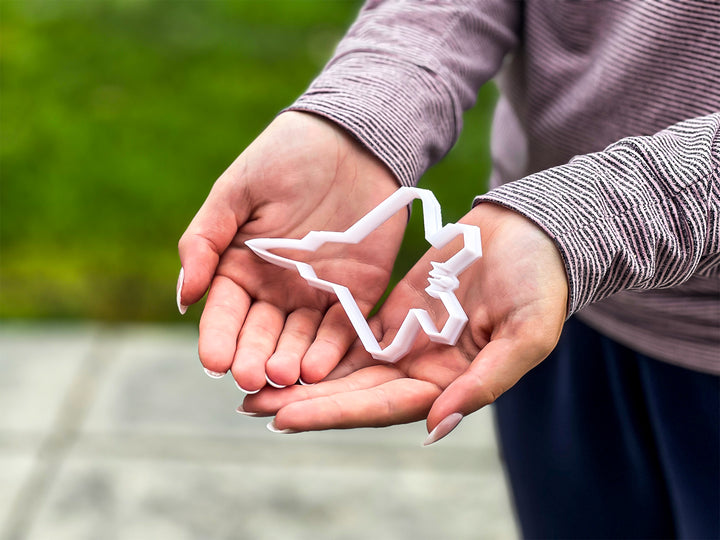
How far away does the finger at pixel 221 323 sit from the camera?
1149 mm

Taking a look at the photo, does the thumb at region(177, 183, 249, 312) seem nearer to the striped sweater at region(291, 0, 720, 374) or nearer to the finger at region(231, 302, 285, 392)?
the finger at region(231, 302, 285, 392)

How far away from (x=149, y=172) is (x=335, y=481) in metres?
1.80

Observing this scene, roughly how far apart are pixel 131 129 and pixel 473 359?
3.14 m

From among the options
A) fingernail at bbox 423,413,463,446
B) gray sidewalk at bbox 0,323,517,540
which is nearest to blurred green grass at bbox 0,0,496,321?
gray sidewalk at bbox 0,323,517,540

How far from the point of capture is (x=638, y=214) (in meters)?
1.09

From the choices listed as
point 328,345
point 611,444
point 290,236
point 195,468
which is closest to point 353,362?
point 328,345

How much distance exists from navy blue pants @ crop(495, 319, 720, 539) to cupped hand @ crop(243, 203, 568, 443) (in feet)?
1.27

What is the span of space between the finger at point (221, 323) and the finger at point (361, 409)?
12 cm

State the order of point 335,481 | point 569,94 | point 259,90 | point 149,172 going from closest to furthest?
point 569,94 < point 335,481 < point 149,172 < point 259,90

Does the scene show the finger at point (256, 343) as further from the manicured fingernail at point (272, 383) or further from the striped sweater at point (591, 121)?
the striped sweater at point (591, 121)

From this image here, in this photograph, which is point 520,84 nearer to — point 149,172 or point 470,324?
point 470,324

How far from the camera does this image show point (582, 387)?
1523 millimetres

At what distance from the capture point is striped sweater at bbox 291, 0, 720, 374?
109 centimetres

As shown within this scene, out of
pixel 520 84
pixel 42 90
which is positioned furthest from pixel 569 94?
pixel 42 90
